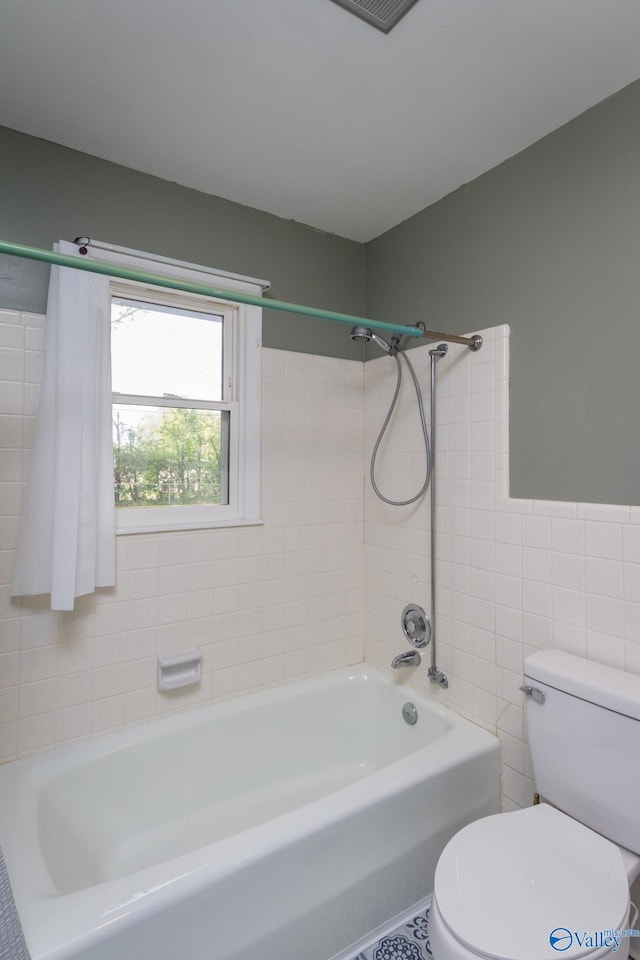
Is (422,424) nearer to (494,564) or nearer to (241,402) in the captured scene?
(494,564)

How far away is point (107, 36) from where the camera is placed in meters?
1.25

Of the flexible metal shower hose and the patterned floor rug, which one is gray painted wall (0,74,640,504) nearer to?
the flexible metal shower hose

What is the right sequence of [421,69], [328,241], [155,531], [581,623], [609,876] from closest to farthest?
[609,876] < [421,69] < [581,623] < [155,531] < [328,241]

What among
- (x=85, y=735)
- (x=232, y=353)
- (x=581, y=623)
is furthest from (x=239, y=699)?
(x=232, y=353)

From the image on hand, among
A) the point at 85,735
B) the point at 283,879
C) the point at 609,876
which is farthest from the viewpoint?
the point at 85,735

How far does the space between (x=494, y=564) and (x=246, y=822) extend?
4.34ft

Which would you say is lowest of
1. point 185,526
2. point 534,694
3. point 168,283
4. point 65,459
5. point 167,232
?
point 534,694

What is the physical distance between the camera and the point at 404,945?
1.45 m

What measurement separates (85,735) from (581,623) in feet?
5.68

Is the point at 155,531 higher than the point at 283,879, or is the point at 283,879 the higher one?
the point at 155,531

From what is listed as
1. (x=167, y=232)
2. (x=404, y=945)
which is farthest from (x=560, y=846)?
(x=167, y=232)

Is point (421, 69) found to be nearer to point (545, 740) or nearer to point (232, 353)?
point (232, 353)

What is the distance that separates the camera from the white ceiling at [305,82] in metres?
1.18

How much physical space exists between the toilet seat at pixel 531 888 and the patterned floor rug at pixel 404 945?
0.52m
